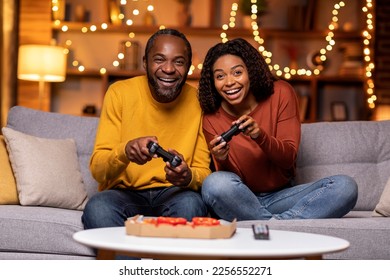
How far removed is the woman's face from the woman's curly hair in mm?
27

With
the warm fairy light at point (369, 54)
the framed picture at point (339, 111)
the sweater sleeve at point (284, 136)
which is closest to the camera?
the sweater sleeve at point (284, 136)

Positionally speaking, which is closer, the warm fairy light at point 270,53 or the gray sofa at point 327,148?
the gray sofa at point 327,148

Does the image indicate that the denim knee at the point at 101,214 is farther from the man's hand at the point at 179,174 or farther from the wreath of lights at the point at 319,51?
the wreath of lights at the point at 319,51

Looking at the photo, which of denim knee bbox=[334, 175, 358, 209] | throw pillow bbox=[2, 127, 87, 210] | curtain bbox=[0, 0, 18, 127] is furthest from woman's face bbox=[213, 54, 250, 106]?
curtain bbox=[0, 0, 18, 127]

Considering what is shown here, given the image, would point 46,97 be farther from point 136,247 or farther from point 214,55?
point 136,247

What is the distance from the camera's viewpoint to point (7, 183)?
293 centimetres

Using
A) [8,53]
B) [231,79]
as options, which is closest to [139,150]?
[231,79]

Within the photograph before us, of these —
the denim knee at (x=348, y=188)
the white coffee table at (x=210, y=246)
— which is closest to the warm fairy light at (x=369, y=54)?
the denim knee at (x=348, y=188)

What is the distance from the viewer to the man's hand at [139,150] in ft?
7.77

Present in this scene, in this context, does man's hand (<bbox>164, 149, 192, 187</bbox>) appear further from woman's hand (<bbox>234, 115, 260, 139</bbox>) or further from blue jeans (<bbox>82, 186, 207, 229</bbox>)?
woman's hand (<bbox>234, 115, 260, 139</bbox>)

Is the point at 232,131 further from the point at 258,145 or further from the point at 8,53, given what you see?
the point at 8,53

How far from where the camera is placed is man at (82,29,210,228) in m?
2.59
